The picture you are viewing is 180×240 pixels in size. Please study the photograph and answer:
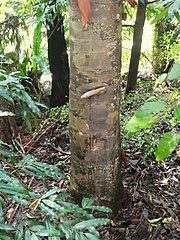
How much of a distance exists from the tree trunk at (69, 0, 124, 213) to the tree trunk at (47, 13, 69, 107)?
1.24m

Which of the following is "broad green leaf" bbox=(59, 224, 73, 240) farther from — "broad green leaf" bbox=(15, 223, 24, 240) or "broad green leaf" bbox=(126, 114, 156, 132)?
"broad green leaf" bbox=(126, 114, 156, 132)

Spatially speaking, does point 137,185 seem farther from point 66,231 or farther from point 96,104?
point 66,231

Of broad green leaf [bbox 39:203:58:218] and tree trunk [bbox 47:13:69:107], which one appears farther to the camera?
tree trunk [bbox 47:13:69:107]

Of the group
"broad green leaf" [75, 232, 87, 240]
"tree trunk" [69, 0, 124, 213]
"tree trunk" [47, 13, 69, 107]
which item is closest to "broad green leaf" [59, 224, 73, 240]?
"broad green leaf" [75, 232, 87, 240]

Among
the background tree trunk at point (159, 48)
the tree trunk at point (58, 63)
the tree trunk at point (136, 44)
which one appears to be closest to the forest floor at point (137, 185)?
the tree trunk at point (136, 44)

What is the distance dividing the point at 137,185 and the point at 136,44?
1.18m

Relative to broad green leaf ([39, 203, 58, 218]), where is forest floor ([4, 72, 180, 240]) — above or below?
below

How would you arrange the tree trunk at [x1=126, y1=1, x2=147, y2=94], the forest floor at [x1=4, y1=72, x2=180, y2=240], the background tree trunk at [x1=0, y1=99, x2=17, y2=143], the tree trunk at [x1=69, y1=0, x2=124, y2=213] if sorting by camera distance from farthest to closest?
the tree trunk at [x1=126, y1=1, x2=147, y2=94] < the background tree trunk at [x1=0, y1=99, x2=17, y2=143] < the forest floor at [x1=4, y1=72, x2=180, y2=240] < the tree trunk at [x1=69, y1=0, x2=124, y2=213]

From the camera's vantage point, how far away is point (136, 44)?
2352 millimetres

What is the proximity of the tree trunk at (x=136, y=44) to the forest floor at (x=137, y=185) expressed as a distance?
26 centimetres

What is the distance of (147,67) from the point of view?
3.43m

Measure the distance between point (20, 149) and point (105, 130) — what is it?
106 centimetres

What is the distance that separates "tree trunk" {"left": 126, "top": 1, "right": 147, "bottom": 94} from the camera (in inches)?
88.2

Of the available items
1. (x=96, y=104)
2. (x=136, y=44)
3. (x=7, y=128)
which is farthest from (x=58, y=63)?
(x=96, y=104)
